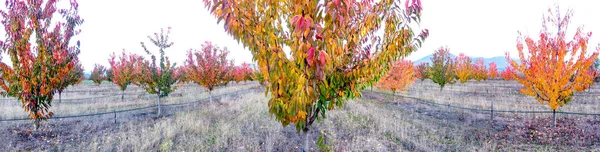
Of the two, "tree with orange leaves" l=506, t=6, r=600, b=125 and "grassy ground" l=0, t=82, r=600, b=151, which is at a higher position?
"tree with orange leaves" l=506, t=6, r=600, b=125

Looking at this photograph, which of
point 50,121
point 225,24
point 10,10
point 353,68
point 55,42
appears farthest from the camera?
point 50,121

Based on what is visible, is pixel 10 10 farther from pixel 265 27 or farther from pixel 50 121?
pixel 265 27

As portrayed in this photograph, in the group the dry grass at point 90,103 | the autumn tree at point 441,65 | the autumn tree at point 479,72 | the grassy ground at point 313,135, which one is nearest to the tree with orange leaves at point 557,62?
the grassy ground at point 313,135

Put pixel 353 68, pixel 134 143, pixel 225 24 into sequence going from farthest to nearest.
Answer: pixel 134 143, pixel 353 68, pixel 225 24

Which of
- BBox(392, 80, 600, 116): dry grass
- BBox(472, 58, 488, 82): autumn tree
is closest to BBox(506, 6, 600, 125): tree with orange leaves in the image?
BBox(392, 80, 600, 116): dry grass

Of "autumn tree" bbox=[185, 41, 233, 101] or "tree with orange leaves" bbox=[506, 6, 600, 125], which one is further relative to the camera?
"autumn tree" bbox=[185, 41, 233, 101]

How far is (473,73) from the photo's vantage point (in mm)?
45156

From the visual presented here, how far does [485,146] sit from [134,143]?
9.19 metres

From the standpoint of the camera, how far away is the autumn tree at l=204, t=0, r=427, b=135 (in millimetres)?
2480

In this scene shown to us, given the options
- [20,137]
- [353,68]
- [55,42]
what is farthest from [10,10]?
[353,68]

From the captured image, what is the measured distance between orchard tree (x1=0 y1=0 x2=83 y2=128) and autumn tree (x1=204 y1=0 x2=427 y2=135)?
8.25 meters

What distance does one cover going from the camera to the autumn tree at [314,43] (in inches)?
97.7

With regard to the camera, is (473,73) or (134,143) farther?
(473,73)

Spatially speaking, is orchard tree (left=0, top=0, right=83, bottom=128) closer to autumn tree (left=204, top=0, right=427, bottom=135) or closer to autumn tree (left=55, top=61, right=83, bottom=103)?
autumn tree (left=55, top=61, right=83, bottom=103)
